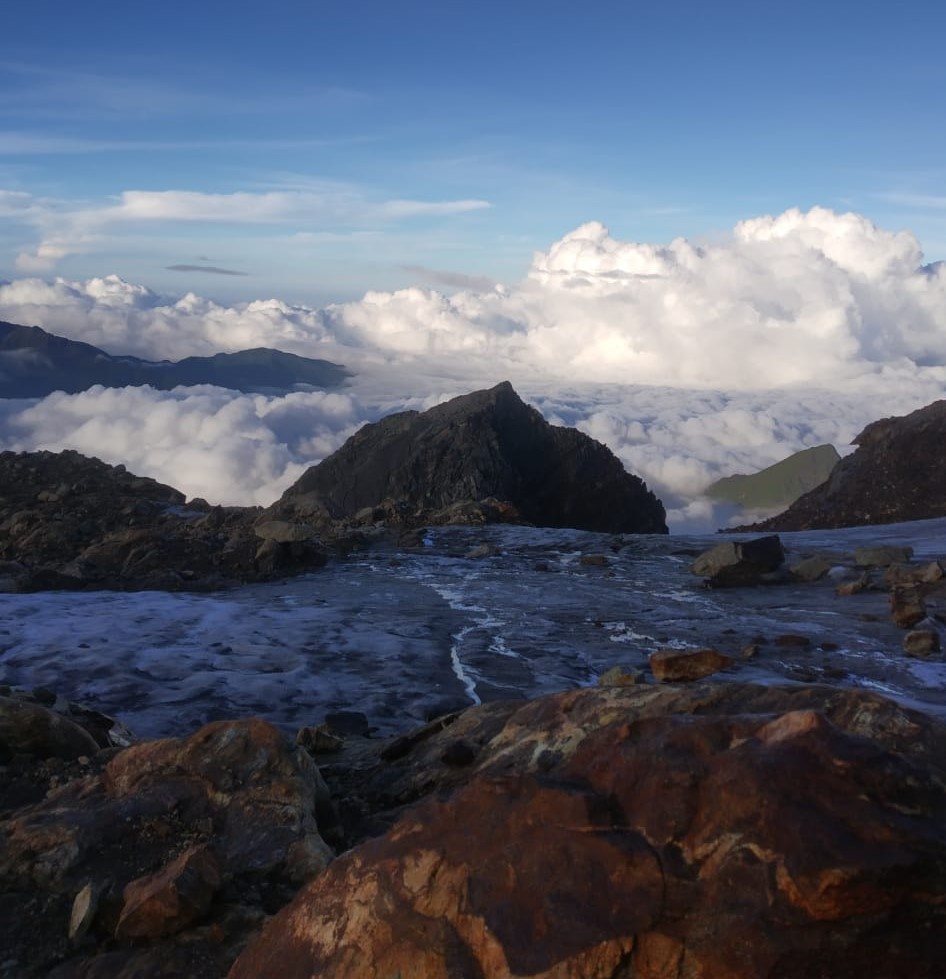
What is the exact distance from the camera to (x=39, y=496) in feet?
82.4

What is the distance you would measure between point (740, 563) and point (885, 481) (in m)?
16.2

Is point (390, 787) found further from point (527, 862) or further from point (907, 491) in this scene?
point (907, 491)

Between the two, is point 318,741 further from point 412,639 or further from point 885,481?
point 885,481

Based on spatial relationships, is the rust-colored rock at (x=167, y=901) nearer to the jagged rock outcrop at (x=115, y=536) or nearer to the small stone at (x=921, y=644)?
the small stone at (x=921, y=644)

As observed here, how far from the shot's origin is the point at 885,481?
100 feet

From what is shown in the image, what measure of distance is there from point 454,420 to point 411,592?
703 inches

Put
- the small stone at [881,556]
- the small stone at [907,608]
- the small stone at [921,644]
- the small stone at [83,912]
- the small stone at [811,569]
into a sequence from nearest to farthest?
the small stone at [83,912]
the small stone at [921,644]
the small stone at [907,608]
the small stone at [811,569]
the small stone at [881,556]

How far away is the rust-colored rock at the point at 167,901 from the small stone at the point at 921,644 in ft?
31.8

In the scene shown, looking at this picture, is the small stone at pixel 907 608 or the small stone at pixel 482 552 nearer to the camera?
the small stone at pixel 907 608

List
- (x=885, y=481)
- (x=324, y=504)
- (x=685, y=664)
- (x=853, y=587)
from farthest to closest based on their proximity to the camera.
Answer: (x=324, y=504)
(x=885, y=481)
(x=853, y=587)
(x=685, y=664)

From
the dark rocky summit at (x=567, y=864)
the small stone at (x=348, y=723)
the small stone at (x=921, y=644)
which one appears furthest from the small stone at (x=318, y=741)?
the small stone at (x=921, y=644)

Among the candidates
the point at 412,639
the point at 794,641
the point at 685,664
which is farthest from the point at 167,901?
the point at 794,641

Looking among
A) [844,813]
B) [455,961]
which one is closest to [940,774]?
[844,813]

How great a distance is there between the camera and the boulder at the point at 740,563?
671 inches
